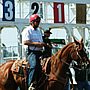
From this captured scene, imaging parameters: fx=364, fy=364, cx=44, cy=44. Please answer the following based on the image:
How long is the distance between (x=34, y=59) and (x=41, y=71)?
34 cm

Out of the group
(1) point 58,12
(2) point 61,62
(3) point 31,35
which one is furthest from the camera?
(1) point 58,12

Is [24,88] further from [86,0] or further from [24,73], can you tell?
[86,0]

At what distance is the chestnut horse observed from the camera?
768 cm

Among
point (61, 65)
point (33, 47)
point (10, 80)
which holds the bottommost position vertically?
point (10, 80)

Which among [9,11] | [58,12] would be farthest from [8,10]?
[58,12]

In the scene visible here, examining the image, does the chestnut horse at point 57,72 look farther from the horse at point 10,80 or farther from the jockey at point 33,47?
the jockey at point 33,47

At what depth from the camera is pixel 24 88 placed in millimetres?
7789

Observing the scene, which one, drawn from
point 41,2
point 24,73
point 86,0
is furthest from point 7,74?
point 86,0

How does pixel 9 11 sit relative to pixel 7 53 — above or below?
above

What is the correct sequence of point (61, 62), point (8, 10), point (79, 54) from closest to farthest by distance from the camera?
point (79, 54) → point (61, 62) → point (8, 10)

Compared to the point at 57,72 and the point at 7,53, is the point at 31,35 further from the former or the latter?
the point at 7,53

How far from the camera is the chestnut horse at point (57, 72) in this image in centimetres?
768

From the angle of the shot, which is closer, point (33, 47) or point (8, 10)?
point (33, 47)

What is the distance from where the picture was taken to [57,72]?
7.77 metres
